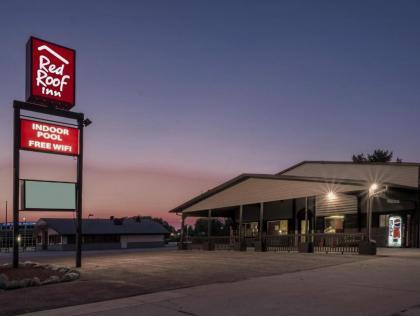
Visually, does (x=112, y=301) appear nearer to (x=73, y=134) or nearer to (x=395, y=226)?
(x=73, y=134)

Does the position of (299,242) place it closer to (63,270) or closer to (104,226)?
(63,270)

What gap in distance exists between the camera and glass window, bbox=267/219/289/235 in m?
36.4

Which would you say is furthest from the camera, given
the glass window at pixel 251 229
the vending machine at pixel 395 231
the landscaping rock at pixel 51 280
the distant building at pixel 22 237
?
the distant building at pixel 22 237

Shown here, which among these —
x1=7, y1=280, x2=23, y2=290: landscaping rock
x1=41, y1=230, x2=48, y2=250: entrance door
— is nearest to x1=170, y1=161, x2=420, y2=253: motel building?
x1=7, y1=280, x2=23, y2=290: landscaping rock

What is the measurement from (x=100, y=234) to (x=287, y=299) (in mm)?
51144

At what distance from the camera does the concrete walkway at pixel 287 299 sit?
898 centimetres

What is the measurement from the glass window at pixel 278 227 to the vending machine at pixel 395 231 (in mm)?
9970

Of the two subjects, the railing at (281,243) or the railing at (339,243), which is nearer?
the railing at (339,243)

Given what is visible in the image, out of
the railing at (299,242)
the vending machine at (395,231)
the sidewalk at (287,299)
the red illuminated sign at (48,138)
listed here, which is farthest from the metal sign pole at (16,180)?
the vending machine at (395,231)

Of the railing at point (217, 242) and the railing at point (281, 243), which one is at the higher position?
the railing at point (281, 243)

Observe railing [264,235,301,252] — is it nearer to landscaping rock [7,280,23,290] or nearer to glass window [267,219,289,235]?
glass window [267,219,289,235]

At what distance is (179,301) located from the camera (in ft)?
33.6

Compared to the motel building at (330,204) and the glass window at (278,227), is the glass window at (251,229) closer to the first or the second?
the motel building at (330,204)

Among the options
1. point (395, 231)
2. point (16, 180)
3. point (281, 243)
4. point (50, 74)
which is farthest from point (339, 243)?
point (50, 74)
